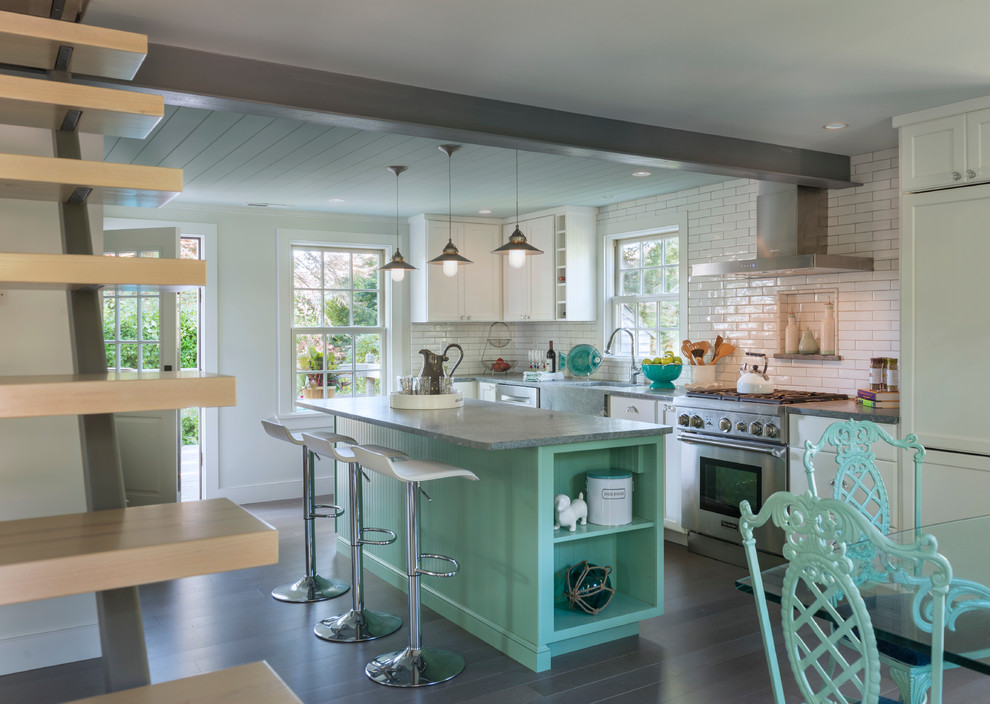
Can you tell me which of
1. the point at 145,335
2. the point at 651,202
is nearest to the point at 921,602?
the point at 651,202

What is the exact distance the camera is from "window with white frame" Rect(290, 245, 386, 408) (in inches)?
270

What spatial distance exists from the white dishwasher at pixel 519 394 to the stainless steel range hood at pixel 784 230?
1.86m

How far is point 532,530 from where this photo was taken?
3225 mm

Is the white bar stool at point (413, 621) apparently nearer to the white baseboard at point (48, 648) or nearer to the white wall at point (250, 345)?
the white baseboard at point (48, 648)

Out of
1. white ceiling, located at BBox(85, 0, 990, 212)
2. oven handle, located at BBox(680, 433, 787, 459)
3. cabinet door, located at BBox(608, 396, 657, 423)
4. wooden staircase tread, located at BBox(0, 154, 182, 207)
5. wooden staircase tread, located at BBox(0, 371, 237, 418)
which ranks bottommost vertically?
oven handle, located at BBox(680, 433, 787, 459)

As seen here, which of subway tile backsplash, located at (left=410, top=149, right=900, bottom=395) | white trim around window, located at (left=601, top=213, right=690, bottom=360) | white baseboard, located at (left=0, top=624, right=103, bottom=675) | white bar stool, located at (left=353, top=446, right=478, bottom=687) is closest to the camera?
white bar stool, located at (left=353, top=446, right=478, bottom=687)

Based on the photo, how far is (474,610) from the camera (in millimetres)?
3631

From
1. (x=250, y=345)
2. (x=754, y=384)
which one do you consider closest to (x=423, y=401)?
(x=754, y=384)

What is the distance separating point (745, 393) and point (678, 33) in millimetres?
2540

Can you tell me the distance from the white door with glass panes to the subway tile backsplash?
3.49 m

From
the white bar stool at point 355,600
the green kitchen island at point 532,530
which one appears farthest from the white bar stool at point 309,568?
the green kitchen island at point 532,530

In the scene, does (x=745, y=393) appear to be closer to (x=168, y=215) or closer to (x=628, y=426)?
(x=628, y=426)

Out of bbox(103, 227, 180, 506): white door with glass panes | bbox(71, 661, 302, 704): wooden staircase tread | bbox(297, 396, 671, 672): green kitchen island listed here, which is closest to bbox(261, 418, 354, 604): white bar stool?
bbox(297, 396, 671, 672): green kitchen island

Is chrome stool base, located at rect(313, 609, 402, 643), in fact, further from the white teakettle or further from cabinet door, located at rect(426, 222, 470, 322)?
cabinet door, located at rect(426, 222, 470, 322)
